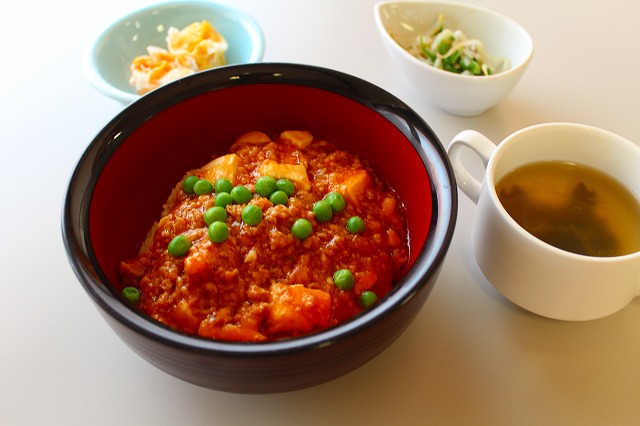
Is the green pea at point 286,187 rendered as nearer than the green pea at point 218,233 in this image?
No

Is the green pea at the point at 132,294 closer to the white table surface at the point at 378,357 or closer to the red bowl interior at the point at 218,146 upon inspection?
the red bowl interior at the point at 218,146

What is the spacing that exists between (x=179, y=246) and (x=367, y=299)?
570 millimetres

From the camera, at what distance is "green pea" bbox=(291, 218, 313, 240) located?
5.67ft

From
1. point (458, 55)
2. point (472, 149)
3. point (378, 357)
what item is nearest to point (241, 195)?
point (378, 357)

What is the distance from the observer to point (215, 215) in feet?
5.76

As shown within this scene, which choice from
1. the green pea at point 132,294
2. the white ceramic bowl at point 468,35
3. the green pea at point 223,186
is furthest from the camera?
the white ceramic bowl at point 468,35

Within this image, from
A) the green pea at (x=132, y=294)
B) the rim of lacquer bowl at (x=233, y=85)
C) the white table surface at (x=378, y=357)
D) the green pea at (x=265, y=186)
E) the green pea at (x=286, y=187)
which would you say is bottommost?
the white table surface at (x=378, y=357)

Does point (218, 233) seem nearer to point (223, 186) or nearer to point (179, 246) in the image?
point (179, 246)

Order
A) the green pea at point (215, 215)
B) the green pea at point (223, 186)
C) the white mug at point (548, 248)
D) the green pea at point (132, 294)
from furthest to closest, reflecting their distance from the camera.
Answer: the green pea at point (223, 186) → the green pea at point (215, 215) → the green pea at point (132, 294) → the white mug at point (548, 248)

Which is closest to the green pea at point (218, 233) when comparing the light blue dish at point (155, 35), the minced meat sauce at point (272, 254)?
the minced meat sauce at point (272, 254)

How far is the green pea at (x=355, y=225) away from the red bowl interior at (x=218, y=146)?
167 mm

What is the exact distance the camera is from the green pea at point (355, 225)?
1.79 metres

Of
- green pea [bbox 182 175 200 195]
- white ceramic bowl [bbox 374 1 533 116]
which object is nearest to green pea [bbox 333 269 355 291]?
green pea [bbox 182 175 200 195]

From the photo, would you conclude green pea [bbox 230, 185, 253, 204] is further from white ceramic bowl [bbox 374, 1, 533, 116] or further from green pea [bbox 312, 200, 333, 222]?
white ceramic bowl [bbox 374, 1, 533, 116]
